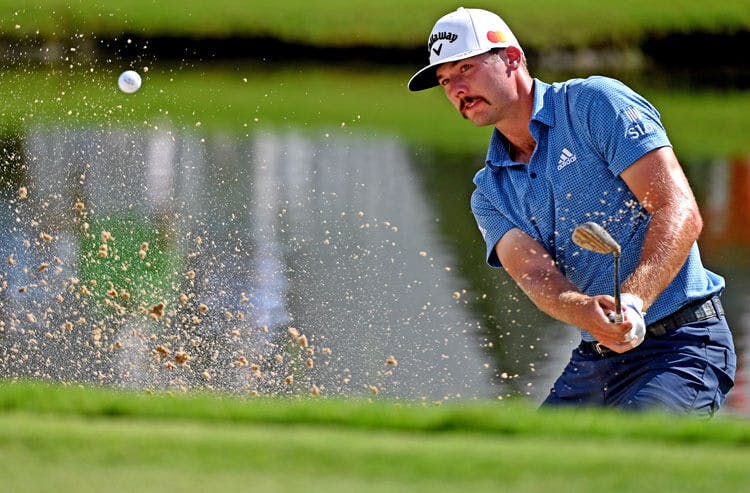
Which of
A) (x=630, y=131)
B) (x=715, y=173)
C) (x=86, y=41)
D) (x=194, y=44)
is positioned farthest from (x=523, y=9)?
(x=630, y=131)

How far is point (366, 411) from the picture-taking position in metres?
3.36

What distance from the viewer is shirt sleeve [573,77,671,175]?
4.34m

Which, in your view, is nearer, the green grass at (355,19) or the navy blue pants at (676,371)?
the navy blue pants at (676,371)

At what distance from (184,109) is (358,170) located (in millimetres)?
7836

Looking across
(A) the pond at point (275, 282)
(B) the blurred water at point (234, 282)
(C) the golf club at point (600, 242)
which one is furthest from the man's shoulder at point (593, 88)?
(A) the pond at point (275, 282)

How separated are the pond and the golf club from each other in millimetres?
3104

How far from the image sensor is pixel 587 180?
4.55 m

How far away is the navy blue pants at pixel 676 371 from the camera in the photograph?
4445mm

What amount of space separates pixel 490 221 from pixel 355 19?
3061 centimetres

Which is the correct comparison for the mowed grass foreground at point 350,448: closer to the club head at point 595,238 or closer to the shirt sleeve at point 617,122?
the club head at point 595,238

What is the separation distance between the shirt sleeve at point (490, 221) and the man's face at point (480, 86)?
394 mm

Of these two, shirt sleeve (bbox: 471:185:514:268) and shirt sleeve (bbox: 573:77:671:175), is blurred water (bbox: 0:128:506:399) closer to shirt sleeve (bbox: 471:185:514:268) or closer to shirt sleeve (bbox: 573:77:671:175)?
shirt sleeve (bbox: 471:185:514:268)

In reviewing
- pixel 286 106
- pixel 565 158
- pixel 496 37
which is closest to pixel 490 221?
pixel 565 158

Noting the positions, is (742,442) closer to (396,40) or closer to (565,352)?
(565,352)
